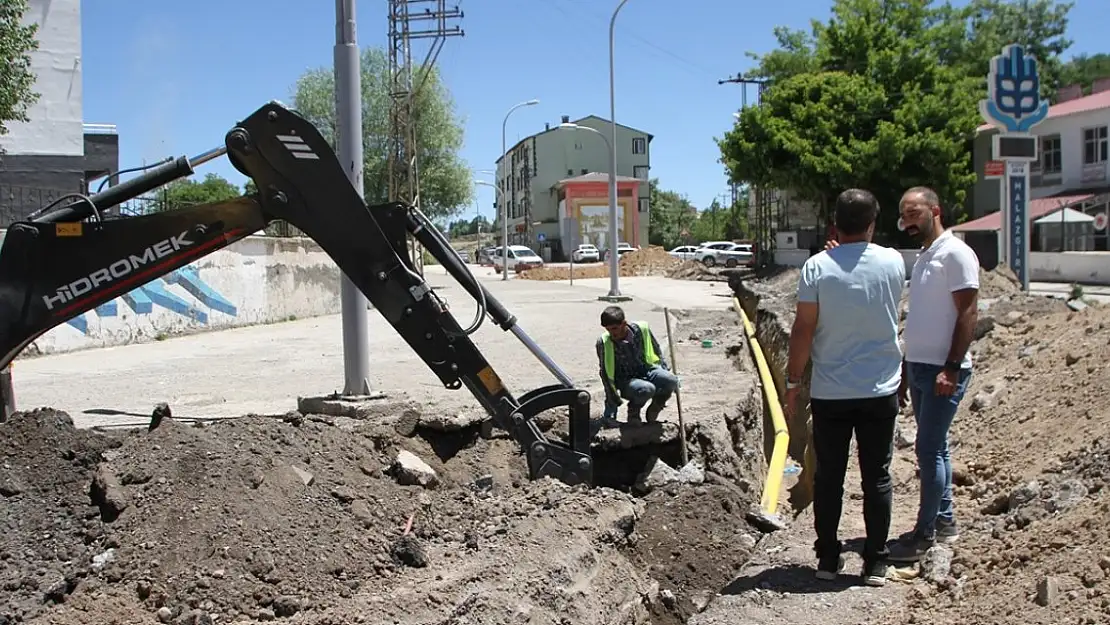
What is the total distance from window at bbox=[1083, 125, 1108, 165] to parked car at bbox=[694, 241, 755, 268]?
18099mm

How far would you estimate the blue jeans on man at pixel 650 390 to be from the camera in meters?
7.39

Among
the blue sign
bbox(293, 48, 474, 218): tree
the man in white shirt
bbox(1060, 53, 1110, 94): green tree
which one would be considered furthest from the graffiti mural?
bbox(1060, 53, 1110, 94): green tree

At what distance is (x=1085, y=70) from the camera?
64438mm

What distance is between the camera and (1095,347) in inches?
317

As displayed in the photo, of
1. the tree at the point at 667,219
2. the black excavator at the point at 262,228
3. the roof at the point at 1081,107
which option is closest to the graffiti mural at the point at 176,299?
the black excavator at the point at 262,228

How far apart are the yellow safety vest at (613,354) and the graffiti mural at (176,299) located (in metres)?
11.3

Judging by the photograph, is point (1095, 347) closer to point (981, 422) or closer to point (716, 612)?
point (981, 422)

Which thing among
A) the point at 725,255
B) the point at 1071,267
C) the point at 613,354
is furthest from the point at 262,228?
the point at 725,255

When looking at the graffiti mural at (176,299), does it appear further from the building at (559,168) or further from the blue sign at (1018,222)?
the building at (559,168)

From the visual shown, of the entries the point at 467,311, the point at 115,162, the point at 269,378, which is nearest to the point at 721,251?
the point at 115,162

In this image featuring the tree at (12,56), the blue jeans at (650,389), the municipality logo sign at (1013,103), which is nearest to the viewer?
the blue jeans at (650,389)

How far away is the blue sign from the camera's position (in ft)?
61.4

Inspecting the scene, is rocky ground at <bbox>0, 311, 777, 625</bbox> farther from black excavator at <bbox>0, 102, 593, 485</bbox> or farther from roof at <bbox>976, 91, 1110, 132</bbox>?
roof at <bbox>976, 91, 1110, 132</bbox>

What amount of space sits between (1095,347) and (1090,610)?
16.3ft
